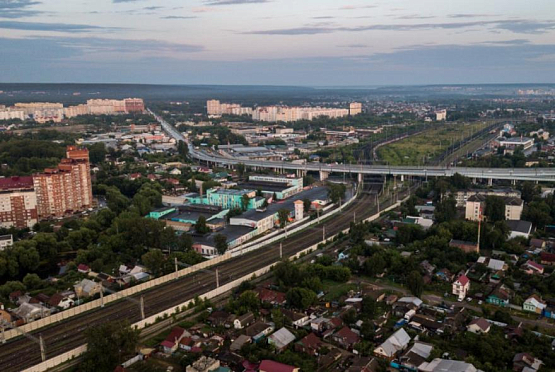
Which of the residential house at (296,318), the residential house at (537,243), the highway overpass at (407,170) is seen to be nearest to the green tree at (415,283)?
the residential house at (296,318)

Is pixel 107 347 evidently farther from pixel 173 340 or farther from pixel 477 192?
pixel 477 192

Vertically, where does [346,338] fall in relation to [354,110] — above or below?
below

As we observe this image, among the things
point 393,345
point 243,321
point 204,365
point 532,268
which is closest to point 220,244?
point 243,321

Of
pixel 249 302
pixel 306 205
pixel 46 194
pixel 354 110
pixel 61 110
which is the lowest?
pixel 249 302

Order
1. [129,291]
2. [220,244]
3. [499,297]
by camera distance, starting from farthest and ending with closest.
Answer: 1. [220,244]
2. [129,291]
3. [499,297]

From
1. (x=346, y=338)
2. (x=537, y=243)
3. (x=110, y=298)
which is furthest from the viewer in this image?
(x=537, y=243)

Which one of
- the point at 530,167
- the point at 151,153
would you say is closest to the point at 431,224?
the point at 530,167

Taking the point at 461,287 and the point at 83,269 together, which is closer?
the point at 461,287
